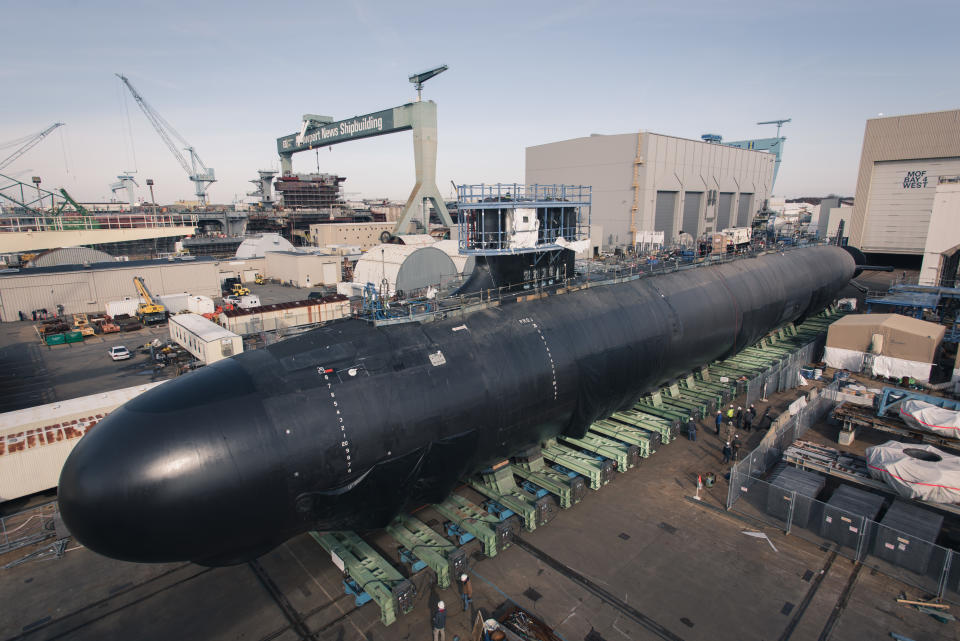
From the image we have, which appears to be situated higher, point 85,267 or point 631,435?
point 85,267

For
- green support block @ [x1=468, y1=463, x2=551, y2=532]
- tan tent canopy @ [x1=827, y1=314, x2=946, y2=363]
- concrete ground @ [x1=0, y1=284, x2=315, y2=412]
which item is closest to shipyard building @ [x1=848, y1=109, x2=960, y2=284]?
tan tent canopy @ [x1=827, y1=314, x2=946, y2=363]

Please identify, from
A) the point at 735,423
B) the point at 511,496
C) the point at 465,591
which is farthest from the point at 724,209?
the point at 465,591

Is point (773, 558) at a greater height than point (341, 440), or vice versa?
point (341, 440)

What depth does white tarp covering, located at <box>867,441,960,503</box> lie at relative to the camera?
12062 mm

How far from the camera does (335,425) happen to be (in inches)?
378

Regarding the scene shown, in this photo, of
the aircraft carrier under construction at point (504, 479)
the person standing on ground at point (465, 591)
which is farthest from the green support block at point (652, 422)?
the person standing on ground at point (465, 591)

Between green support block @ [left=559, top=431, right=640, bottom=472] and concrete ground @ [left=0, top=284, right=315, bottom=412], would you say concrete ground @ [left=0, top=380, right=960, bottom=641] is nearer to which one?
green support block @ [left=559, top=431, right=640, bottom=472]

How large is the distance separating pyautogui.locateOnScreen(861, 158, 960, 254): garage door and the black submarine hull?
1566 inches

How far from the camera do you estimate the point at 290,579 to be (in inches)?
443

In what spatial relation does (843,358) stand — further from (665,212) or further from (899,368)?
(665,212)

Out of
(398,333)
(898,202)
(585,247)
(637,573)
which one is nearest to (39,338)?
(398,333)

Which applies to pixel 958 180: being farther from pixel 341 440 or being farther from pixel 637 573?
pixel 341 440

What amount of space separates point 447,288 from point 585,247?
4998mm

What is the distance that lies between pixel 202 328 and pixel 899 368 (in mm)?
34472
